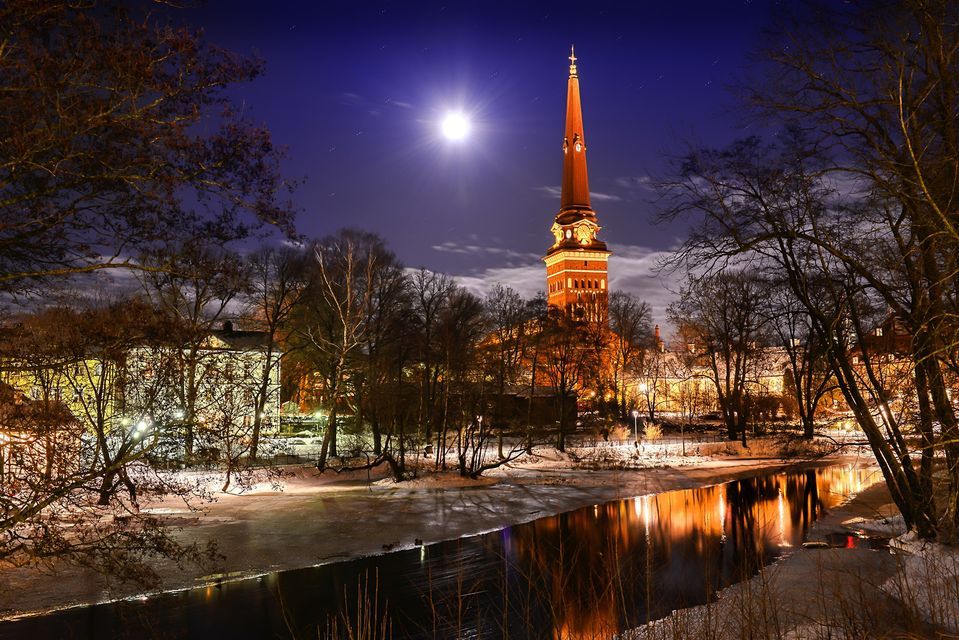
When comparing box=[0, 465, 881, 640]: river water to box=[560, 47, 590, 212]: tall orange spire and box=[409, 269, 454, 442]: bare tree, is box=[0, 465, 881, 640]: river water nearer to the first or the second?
box=[409, 269, 454, 442]: bare tree

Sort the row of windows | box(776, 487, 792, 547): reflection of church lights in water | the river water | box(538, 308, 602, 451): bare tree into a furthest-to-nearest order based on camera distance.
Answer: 1. the row of windows
2. box(538, 308, 602, 451): bare tree
3. box(776, 487, 792, 547): reflection of church lights in water
4. the river water

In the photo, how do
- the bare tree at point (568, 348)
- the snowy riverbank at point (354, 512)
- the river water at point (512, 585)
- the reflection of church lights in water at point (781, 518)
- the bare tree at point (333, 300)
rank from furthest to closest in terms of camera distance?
the bare tree at point (568, 348) < the bare tree at point (333, 300) < the reflection of church lights in water at point (781, 518) < the snowy riverbank at point (354, 512) < the river water at point (512, 585)

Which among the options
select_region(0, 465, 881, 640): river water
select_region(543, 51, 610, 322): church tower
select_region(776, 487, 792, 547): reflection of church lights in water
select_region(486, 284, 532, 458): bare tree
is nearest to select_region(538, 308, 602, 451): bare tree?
select_region(486, 284, 532, 458): bare tree

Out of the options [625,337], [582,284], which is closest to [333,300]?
[625,337]

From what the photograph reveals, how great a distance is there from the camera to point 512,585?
54.3ft

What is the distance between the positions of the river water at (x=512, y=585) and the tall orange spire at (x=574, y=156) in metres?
125

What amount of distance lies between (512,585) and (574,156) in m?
138

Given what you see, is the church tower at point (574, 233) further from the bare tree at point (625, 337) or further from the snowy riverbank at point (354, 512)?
the snowy riverbank at point (354, 512)

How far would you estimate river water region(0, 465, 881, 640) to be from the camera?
1256 cm

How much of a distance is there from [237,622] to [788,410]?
185 ft

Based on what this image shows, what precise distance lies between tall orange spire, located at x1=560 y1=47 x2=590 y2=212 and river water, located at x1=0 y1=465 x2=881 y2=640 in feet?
411

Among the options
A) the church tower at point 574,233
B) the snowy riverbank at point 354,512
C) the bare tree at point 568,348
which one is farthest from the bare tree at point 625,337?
the church tower at point 574,233

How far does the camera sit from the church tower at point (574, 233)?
5659 inches

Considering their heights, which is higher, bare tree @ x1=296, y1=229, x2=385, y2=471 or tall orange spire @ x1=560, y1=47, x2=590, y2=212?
tall orange spire @ x1=560, y1=47, x2=590, y2=212
